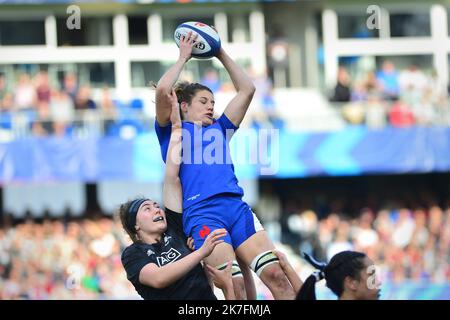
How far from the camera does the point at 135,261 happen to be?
6.29 m

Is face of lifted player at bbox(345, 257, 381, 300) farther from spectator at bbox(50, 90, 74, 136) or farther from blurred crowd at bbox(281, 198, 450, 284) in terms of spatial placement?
spectator at bbox(50, 90, 74, 136)

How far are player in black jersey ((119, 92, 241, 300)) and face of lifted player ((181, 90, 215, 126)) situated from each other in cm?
14

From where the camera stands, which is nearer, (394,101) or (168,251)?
(168,251)

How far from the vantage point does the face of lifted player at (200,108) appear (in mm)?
6816

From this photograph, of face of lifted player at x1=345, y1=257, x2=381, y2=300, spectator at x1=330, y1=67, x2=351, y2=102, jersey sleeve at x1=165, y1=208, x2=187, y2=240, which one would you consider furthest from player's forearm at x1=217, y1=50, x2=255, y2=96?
spectator at x1=330, y1=67, x2=351, y2=102

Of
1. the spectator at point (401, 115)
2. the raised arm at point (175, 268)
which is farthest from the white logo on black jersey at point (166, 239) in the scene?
the spectator at point (401, 115)

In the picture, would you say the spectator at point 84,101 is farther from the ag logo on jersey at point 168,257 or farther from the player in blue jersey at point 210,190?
the ag logo on jersey at point 168,257

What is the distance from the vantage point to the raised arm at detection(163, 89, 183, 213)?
6625 mm

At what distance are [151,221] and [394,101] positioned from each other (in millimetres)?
13172

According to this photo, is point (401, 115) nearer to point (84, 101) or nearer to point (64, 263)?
point (84, 101)

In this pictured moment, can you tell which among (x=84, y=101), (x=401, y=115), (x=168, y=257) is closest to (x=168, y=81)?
(x=168, y=257)

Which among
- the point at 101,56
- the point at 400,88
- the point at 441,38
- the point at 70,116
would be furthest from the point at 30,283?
the point at 441,38

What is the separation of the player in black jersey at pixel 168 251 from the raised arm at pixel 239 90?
1.43 feet
